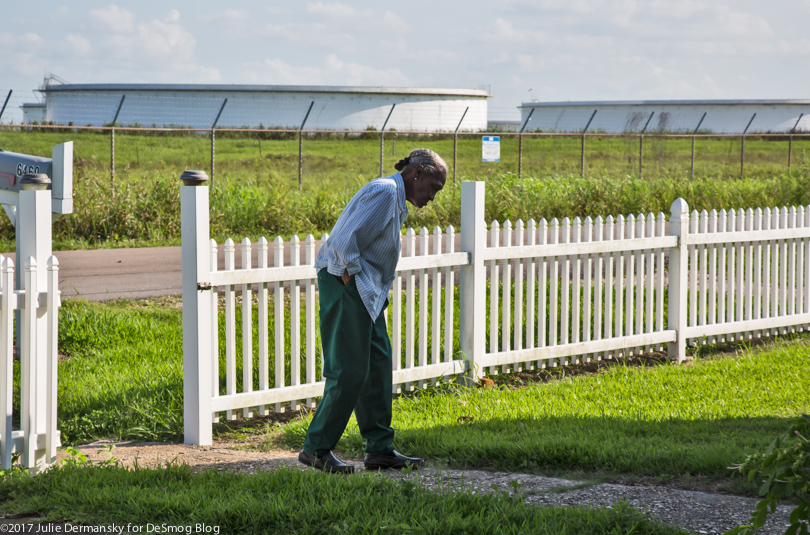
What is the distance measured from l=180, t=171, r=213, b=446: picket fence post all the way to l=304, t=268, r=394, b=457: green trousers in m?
1.04

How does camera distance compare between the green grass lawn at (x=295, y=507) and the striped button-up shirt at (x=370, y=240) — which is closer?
the green grass lawn at (x=295, y=507)

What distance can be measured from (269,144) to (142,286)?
2912cm

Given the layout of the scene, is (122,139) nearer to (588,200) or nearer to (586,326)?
(588,200)

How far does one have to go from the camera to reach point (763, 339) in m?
8.10

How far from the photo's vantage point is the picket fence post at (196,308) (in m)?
4.80

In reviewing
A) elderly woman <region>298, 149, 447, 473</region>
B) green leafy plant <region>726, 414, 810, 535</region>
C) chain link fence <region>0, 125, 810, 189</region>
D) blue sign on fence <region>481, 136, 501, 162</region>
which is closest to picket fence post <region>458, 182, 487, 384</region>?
elderly woman <region>298, 149, 447, 473</region>

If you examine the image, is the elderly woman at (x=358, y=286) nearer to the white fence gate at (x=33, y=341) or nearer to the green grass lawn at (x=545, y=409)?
the green grass lawn at (x=545, y=409)

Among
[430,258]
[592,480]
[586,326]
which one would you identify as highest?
[430,258]

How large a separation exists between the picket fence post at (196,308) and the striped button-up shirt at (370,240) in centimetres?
112

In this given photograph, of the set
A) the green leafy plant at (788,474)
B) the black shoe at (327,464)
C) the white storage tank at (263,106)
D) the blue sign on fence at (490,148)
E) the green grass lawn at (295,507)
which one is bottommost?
the black shoe at (327,464)

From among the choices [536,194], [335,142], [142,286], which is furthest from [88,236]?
[335,142]

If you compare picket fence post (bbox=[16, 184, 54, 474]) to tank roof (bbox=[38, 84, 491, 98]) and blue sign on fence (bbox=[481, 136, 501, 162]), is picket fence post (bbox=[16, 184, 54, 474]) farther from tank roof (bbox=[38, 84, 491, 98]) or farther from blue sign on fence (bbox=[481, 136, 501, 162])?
tank roof (bbox=[38, 84, 491, 98])

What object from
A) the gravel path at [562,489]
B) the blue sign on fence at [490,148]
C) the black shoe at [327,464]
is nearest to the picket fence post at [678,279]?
the gravel path at [562,489]

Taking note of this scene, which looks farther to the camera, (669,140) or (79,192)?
(669,140)
